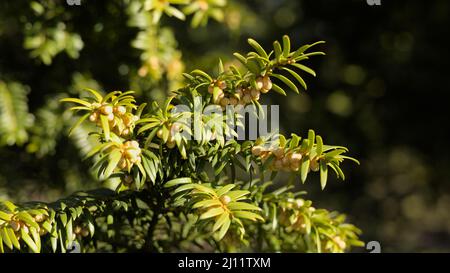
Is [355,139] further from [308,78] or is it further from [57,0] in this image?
[57,0]

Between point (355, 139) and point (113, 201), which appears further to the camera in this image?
point (355, 139)

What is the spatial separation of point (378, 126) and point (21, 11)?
1594 mm

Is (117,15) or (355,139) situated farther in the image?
(355,139)

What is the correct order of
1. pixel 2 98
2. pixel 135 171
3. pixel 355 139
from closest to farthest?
pixel 135 171 < pixel 2 98 < pixel 355 139

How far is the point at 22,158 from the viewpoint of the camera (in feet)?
4.47

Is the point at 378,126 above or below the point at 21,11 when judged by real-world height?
below

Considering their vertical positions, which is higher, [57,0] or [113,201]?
[57,0]

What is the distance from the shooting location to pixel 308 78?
2506 mm

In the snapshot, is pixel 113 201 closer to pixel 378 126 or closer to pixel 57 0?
pixel 57 0

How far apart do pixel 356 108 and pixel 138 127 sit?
6.05 feet

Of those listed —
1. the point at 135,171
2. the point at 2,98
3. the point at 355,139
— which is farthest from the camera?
the point at 355,139
